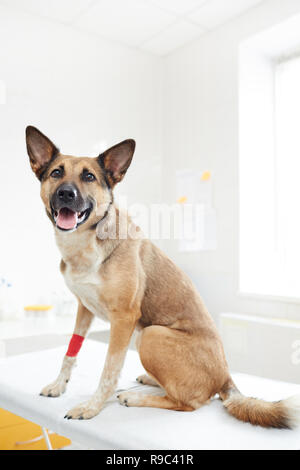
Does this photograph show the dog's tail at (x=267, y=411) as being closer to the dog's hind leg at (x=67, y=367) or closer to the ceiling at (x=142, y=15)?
the dog's hind leg at (x=67, y=367)

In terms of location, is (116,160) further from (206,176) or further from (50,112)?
(206,176)

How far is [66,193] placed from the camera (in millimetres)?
1099

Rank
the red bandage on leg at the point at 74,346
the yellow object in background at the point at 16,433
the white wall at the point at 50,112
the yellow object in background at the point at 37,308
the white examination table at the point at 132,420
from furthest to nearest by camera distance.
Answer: the white wall at the point at 50,112 < the yellow object in background at the point at 37,308 < the yellow object in background at the point at 16,433 < the red bandage on leg at the point at 74,346 < the white examination table at the point at 132,420

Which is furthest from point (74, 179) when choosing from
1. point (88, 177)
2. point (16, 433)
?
point (16, 433)

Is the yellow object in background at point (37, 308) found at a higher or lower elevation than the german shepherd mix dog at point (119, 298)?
lower

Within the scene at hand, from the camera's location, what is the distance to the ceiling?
9.59 feet

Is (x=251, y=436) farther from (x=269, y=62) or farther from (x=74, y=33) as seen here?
(x=74, y=33)

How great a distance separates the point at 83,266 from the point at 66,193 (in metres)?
0.24

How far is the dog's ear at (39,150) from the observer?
3.95 ft

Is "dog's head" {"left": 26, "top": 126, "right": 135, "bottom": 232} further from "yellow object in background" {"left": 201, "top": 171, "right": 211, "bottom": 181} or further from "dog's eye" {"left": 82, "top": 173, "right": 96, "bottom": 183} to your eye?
"yellow object in background" {"left": 201, "top": 171, "right": 211, "bottom": 181}

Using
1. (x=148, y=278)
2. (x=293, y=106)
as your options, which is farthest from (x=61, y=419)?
(x=293, y=106)

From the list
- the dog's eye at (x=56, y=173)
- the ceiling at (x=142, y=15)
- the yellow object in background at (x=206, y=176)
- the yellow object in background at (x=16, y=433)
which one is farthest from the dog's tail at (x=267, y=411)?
the ceiling at (x=142, y=15)

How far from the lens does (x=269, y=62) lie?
3.20m

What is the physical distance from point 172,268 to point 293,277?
195 cm
